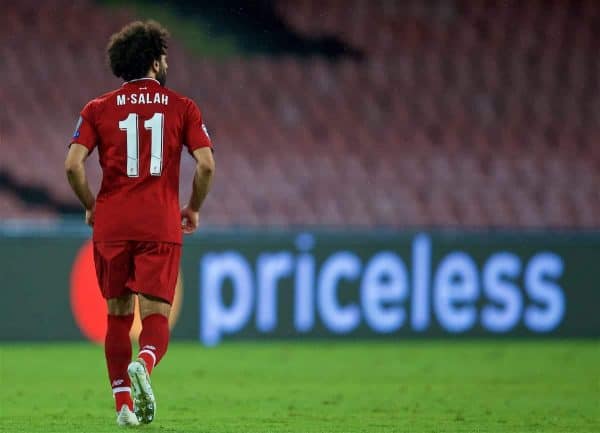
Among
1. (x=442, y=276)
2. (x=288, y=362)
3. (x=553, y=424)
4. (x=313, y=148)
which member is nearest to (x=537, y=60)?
(x=313, y=148)

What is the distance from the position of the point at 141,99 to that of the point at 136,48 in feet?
0.67

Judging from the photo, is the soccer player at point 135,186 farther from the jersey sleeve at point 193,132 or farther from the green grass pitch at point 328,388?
the green grass pitch at point 328,388

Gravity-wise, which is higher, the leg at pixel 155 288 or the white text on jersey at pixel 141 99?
the white text on jersey at pixel 141 99

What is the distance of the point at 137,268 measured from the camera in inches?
191

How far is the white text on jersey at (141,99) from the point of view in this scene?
4.90 metres

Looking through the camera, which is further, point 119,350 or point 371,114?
point 371,114

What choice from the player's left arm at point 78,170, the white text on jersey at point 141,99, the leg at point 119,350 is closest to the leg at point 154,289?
the leg at point 119,350

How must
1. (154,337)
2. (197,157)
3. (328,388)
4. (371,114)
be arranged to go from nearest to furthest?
(154,337) → (197,157) → (328,388) → (371,114)

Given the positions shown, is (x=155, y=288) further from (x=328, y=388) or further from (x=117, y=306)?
(x=328, y=388)

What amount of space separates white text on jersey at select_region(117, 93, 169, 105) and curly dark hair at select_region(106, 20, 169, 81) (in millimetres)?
92

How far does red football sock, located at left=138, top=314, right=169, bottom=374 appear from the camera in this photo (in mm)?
4742

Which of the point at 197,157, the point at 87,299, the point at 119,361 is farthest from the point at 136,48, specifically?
the point at 87,299

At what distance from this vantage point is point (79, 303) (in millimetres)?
9312

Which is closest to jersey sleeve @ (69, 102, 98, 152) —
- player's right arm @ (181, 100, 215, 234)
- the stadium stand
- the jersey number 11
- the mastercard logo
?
the jersey number 11
